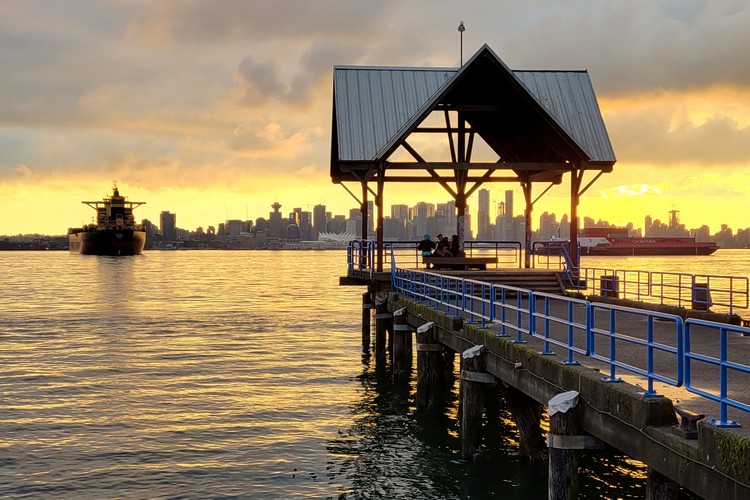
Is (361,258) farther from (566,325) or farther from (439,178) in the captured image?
(566,325)

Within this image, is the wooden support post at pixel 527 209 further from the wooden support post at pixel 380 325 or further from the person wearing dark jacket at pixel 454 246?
the wooden support post at pixel 380 325

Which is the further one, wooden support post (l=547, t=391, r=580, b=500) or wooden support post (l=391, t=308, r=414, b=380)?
wooden support post (l=391, t=308, r=414, b=380)

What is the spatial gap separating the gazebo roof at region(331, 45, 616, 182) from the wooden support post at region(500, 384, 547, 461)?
1293cm

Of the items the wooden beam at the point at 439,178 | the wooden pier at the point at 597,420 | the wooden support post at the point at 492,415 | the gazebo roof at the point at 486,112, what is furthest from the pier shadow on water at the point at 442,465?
the wooden beam at the point at 439,178

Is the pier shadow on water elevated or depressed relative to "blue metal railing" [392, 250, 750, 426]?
depressed

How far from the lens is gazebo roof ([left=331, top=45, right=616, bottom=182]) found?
1046 inches

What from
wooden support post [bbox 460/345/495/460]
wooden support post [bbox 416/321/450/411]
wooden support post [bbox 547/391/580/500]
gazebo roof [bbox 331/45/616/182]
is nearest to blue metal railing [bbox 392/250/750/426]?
wooden support post [bbox 547/391/580/500]

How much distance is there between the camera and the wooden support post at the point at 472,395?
1608 centimetres

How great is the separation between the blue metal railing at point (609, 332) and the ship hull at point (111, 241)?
521ft

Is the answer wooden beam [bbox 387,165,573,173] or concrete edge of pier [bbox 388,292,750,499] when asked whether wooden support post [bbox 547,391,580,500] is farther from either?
wooden beam [bbox 387,165,573,173]

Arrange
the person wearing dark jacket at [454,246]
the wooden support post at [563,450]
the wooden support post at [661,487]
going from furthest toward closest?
the person wearing dark jacket at [454,246]
the wooden support post at [563,450]
the wooden support post at [661,487]

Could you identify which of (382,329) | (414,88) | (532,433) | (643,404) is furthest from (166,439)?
(414,88)

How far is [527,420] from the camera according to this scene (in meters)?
15.8

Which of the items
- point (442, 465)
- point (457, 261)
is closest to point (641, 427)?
point (442, 465)
